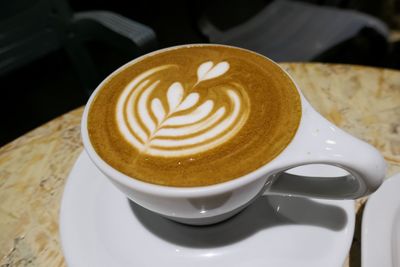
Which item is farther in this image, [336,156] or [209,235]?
[209,235]

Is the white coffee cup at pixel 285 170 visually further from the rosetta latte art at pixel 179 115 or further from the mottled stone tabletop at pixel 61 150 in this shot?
the mottled stone tabletop at pixel 61 150

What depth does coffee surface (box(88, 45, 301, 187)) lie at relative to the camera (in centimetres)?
43

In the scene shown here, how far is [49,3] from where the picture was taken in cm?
126

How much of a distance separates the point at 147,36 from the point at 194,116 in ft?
1.95

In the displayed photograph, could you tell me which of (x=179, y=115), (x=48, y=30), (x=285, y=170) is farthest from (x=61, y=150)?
(x=48, y=30)

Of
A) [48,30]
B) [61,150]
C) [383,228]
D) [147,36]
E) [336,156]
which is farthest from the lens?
[48,30]

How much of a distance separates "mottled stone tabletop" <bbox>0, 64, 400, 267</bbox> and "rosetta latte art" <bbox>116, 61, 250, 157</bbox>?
0.25 meters

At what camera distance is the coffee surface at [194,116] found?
1.42ft

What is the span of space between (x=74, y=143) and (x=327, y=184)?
50 centimetres

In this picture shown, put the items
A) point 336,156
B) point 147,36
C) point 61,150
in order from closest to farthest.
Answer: point 336,156, point 61,150, point 147,36

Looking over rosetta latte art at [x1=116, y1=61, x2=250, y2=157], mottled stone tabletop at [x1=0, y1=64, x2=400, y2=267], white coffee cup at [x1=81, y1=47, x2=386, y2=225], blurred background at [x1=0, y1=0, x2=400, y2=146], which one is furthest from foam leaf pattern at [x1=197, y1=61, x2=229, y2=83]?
blurred background at [x1=0, y1=0, x2=400, y2=146]

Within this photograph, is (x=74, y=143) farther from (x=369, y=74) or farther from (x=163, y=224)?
(x=369, y=74)

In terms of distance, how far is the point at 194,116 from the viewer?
495 millimetres

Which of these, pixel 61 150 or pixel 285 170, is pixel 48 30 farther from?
pixel 285 170
